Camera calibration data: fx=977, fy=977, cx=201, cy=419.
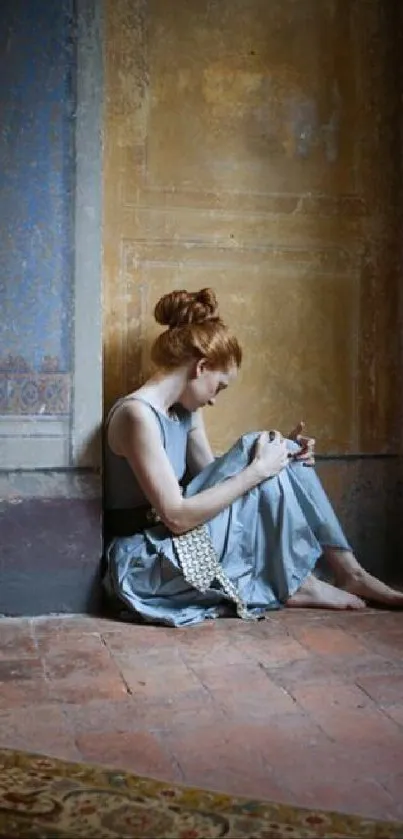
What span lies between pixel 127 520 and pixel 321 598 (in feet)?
2.64

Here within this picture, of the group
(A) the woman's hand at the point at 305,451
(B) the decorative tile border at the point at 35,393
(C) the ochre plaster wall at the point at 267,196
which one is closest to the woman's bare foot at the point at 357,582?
(A) the woman's hand at the point at 305,451

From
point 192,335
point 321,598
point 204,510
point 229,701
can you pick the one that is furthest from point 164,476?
point 229,701

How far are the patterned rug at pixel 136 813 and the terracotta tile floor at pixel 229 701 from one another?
0.08 m

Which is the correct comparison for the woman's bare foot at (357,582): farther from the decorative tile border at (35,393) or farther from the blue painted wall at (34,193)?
the blue painted wall at (34,193)

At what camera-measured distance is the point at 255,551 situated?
143 inches

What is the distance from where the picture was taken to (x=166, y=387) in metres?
3.65

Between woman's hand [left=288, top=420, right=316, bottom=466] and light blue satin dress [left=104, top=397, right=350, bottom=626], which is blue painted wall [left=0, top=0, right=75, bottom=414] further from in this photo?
woman's hand [left=288, top=420, right=316, bottom=466]

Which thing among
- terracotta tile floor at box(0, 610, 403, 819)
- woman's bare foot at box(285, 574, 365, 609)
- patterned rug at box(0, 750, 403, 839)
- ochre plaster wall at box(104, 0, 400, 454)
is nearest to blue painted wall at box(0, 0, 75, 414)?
ochre plaster wall at box(104, 0, 400, 454)

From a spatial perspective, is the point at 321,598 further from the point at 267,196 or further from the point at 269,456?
the point at 267,196

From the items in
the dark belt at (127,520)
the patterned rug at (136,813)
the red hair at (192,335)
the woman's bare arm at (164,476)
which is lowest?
the patterned rug at (136,813)

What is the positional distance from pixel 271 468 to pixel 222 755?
4.82 ft

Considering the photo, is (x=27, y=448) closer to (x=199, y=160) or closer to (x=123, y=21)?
(x=199, y=160)

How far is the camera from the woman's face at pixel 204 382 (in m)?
3.63

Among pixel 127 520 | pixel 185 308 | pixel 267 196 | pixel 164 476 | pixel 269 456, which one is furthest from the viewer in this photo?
pixel 267 196
